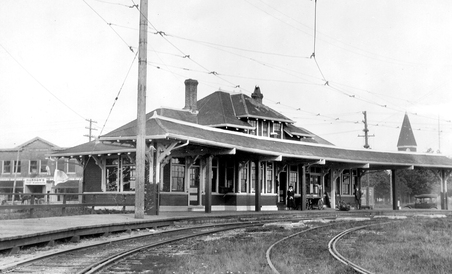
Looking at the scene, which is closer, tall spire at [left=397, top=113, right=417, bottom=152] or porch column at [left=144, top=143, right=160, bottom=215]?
porch column at [left=144, top=143, right=160, bottom=215]

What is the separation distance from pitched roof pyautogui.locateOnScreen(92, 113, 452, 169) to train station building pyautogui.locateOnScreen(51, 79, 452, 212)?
49 millimetres

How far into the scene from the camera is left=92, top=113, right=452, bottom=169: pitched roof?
20703mm

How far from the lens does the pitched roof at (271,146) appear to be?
20.7 metres

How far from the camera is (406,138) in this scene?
252 ft

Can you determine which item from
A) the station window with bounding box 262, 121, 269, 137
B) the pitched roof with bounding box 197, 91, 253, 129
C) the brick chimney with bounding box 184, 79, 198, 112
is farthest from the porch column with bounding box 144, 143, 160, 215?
the station window with bounding box 262, 121, 269, 137

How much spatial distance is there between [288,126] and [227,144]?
14.2 metres

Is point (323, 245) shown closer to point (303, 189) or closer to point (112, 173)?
point (112, 173)

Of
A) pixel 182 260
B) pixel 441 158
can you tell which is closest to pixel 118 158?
pixel 182 260

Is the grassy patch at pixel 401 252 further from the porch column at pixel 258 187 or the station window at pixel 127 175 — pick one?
the station window at pixel 127 175

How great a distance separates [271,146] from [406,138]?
179 ft

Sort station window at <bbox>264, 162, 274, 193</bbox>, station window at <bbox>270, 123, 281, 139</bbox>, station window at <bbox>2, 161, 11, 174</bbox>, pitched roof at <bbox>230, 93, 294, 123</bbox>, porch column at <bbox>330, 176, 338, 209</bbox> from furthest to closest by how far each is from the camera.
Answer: station window at <bbox>2, 161, 11, 174</bbox> → porch column at <bbox>330, 176, 338, 209</bbox> → station window at <bbox>270, 123, 281, 139</bbox> → pitched roof at <bbox>230, 93, 294, 123</bbox> → station window at <bbox>264, 162, 274, 193</bbox>

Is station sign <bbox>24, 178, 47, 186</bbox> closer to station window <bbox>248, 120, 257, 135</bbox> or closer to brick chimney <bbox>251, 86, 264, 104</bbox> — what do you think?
brick chimney <bbox>251, 86, 264, 104</bbox>

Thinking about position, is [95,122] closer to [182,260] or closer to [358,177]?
[358,177]

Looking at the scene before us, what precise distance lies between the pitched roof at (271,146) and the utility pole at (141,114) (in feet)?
5.90
